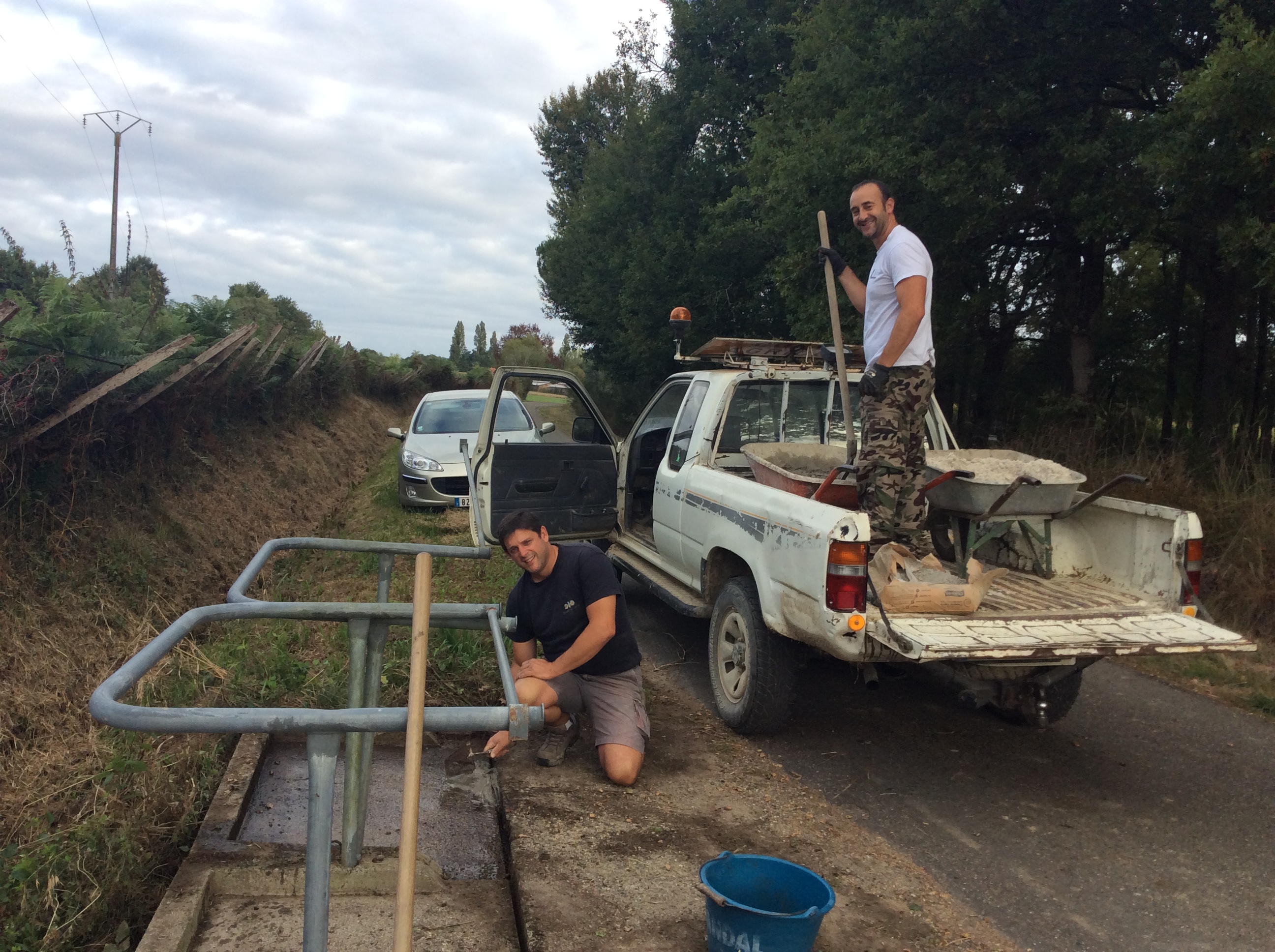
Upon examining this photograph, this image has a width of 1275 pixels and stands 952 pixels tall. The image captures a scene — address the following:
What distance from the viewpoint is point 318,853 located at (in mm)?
2301

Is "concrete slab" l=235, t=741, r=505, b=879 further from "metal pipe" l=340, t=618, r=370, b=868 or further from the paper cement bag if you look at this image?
the paper cement bag

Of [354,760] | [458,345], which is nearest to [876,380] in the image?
[354,760]

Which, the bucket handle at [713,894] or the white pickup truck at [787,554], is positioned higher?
the white pickup truck at [787,554]

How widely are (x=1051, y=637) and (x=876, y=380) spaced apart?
155cm

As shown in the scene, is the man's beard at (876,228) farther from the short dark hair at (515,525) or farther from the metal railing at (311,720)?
the metal railing at (311,720)

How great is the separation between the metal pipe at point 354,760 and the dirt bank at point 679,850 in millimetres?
615

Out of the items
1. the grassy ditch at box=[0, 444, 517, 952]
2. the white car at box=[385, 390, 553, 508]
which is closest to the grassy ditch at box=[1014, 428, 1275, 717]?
the grassy ditch at box=[0, 444, 517, 952]

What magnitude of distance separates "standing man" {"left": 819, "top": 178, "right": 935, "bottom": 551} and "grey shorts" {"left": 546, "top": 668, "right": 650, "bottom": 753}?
4.76 feet

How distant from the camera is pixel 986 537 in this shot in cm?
495

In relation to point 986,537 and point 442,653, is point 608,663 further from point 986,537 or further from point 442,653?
point 986,537

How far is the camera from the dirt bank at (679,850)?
3.21 meters

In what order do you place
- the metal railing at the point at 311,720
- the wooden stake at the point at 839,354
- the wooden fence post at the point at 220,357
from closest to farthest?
the metal railing at the point at 311,720 < the wooden stake at the point at 839,354 < the wooden fence post at the point at 220,357

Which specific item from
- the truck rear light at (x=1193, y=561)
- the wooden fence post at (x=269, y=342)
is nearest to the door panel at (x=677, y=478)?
the truck rear light at (x=1193, y=561)

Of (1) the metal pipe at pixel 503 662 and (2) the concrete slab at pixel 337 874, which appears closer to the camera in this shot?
(1) the metal pipe at pixel 503 662
